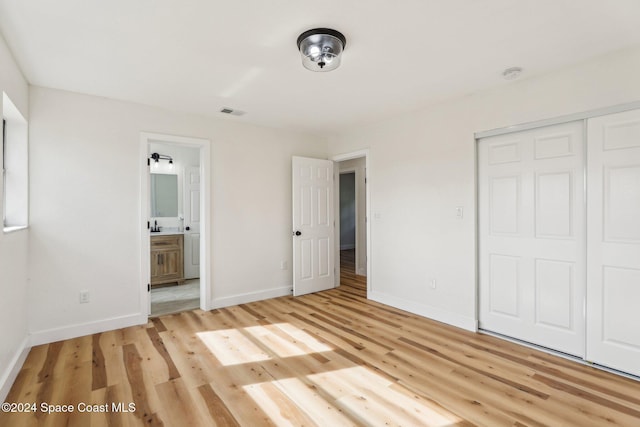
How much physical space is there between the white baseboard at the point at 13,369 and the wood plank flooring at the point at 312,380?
48 mm

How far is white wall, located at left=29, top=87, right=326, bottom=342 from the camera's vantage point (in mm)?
3039

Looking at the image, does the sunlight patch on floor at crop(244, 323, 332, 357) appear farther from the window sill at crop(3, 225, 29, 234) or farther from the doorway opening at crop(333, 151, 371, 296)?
the window sill at crop(3, 225, 29, 234)

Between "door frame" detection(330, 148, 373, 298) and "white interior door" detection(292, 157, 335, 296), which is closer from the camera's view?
"door frame" detection(330, 148, 373, 298)

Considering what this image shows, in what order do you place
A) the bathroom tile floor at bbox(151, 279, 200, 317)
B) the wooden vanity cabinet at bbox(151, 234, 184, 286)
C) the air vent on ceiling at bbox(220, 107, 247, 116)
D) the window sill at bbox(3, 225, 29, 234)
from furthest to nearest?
the wooden vanity cabinet at bbox(151, 234, 184, 286)
the bathroom tile floor at bbox(151, 279, 200, 317)
the air vent on ceiling at bbox(220, 107, 247, 116)
the window sill at bbox(3, 225, 29, 234)

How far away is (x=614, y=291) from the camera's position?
8.00 feet

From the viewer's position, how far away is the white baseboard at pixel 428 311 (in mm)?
3338

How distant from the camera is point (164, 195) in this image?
5562 mm

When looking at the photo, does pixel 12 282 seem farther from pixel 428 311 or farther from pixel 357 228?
pixel 357 228

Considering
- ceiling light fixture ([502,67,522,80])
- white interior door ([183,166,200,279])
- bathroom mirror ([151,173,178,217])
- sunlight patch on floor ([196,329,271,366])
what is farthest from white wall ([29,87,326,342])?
ceiling light fixture ([502,67,522,80])

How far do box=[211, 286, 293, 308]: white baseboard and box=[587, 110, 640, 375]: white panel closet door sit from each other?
3474mm

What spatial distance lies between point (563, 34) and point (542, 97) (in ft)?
2.42

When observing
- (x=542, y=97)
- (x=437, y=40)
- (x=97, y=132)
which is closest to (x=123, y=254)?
(x=97, y=132)

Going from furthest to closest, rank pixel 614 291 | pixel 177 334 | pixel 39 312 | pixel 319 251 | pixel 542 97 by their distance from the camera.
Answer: pixel 319 251, pixel 177 334, pixel 39 312, pixel 542 97, pixel 614 291

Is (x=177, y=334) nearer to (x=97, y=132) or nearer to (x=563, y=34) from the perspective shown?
(x=97, y=132)
